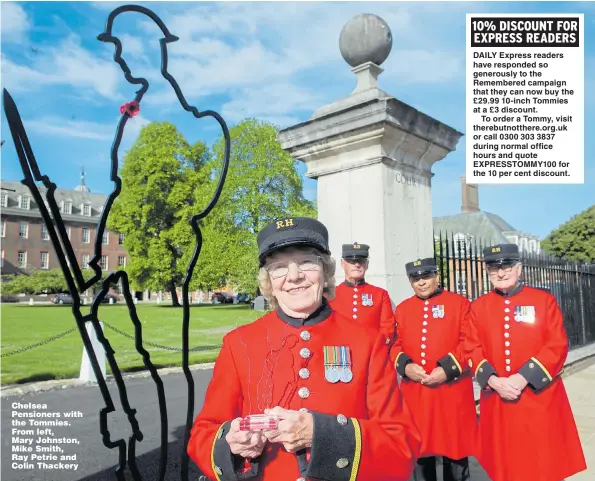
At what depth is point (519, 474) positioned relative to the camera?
3.04m

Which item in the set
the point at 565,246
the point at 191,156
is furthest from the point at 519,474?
the point at 565,246

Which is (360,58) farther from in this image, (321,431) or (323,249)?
(321,431)

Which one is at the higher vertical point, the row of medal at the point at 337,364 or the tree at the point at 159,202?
the tree at the point at 159,202

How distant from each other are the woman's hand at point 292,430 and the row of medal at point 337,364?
20 cm

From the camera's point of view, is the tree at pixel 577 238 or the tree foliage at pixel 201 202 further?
the tree at pixel 577 238

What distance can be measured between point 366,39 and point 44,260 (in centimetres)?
5921

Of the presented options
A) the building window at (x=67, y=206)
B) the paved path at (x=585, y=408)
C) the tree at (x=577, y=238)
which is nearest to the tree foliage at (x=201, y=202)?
the paved path at (x=585, y=408)

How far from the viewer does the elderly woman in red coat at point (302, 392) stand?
1546 mm

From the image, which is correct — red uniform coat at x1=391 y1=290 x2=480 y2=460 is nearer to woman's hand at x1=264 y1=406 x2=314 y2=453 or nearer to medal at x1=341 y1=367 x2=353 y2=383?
medal at x1=341 y1=367 x2=353 y2=383

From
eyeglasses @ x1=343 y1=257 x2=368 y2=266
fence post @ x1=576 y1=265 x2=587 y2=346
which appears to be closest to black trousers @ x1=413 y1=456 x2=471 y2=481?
eyeglasses @ x1=343 y1=257 x2=368 y2=266

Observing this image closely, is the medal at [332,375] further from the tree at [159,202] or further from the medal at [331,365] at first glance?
the tree at [159,202]

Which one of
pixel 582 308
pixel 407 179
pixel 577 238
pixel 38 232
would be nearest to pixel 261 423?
pixel 407 179

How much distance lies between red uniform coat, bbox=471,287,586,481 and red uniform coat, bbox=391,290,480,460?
13 centimetres

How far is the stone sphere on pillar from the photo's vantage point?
3916mm
